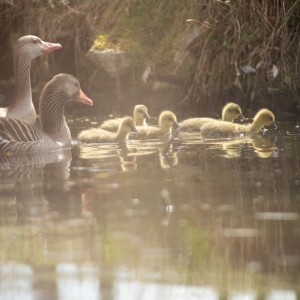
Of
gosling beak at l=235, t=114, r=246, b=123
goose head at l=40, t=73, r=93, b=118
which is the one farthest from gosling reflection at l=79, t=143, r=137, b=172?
gosling beak at l=235, t=114, r=246, b=123

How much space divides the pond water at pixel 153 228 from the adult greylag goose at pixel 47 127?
2.73ft

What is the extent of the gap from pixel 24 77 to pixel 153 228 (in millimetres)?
6170

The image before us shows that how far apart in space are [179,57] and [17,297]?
27.7 ft

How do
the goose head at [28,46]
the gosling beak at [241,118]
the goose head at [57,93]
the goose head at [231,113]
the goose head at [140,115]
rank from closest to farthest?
the goose head at [57,93]
the goose head at [231,113]
the gosling beak at [241,118]
the goose head at [140,115]
the goose head at [28,46]

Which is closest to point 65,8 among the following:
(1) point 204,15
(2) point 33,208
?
(1) point 204,15

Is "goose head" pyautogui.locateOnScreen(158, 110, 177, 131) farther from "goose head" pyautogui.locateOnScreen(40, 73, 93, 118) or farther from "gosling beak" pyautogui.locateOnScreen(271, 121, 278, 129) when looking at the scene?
"gosling beak" pyautogui.locateOnScreen(271, 121, 278, 129)

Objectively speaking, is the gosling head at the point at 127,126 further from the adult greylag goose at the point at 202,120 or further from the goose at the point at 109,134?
the adult greylag goose at the point at 202,120

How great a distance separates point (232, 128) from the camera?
32.9 ft

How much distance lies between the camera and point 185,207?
588cm

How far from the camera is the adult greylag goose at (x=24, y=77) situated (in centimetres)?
1075

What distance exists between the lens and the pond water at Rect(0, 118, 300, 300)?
4.38m

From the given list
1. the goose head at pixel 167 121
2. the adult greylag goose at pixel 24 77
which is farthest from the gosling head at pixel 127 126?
the adult greylag goose at pixel 24 77

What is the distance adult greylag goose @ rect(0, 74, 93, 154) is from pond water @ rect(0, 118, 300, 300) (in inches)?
32.8

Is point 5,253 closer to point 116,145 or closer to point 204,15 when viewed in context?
point 116,145
